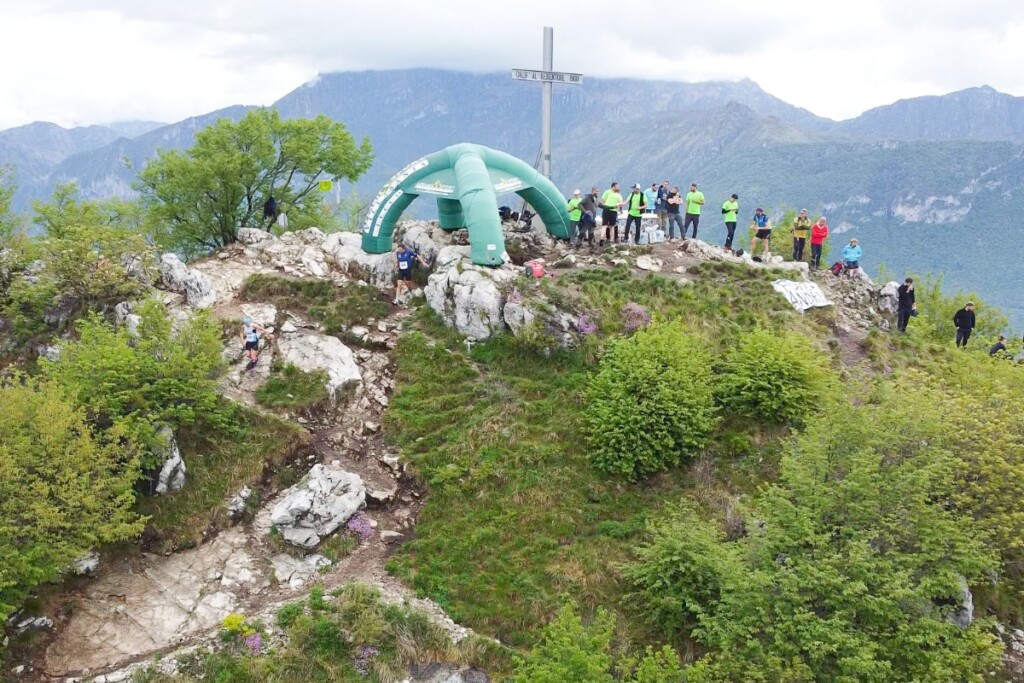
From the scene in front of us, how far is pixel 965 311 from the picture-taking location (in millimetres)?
27281

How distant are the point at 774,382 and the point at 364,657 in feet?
46.1

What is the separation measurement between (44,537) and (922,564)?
1895cm

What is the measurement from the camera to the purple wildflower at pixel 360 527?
18297 mm

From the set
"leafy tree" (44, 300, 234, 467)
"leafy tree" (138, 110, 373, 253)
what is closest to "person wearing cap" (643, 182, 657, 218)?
"leafy tree" (138, 110, 373, 253)

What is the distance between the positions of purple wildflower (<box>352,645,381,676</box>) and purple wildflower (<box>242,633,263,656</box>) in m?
2.15

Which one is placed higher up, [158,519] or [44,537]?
[44,537]

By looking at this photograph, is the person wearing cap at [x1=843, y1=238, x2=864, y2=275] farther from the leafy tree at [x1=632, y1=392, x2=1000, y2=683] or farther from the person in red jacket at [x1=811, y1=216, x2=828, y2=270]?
the leafy tree at [x1=632, y1=392, x2=1000, y2=683]

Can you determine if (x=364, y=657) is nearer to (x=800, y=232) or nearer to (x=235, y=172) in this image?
(x=800, y=232)

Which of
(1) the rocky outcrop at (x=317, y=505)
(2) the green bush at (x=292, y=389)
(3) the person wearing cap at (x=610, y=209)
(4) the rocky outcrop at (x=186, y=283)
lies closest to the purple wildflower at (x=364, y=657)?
(1) the rocky outcrop at (x=317, y=505)

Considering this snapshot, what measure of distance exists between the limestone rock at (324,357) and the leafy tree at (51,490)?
21.8 feet

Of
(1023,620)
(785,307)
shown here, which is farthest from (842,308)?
(1023,620)

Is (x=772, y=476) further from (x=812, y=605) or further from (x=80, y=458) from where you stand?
(x=80, y=458)

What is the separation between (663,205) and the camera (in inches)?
1253

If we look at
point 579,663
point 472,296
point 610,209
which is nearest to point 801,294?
point 610,209
